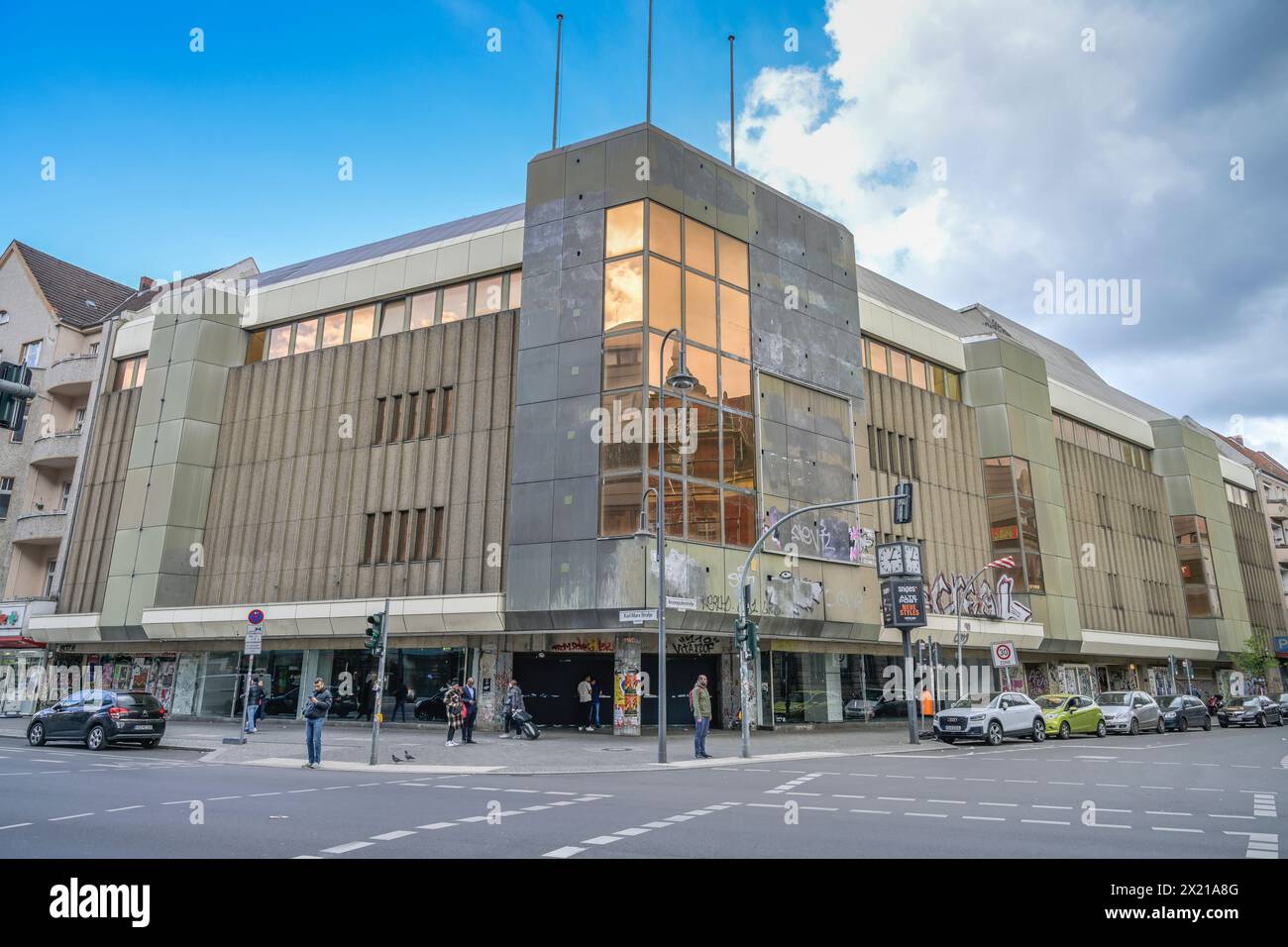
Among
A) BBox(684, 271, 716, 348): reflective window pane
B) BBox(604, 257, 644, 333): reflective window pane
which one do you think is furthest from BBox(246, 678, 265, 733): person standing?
BBox(684, 271, 716, 348): reflective window pane

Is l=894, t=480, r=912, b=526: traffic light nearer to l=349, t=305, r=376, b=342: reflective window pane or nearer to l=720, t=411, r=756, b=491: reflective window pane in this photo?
l=720, t=411, r=756, b=491: reflective window pane

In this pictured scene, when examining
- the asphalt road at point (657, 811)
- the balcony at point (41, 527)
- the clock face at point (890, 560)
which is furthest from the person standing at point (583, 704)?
the balcony at point (41, 527)

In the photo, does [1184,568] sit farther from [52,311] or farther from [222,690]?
[52,311]

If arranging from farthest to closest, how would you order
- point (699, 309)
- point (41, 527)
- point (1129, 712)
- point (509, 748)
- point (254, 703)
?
point (41, 527) < point (1129, 712) < point (699, 309) < point (254, 703) < point (509, 748)

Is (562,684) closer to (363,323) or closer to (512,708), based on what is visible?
(512,708)

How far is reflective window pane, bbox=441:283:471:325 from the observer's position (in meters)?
33.0

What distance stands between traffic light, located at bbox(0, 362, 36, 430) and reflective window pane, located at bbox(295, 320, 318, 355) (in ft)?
84.8

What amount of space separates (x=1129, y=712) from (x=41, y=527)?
47.8 meters

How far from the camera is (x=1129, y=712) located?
104 feet

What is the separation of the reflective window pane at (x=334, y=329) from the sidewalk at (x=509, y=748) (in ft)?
51.9

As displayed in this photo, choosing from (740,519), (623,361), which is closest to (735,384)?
(623,361)

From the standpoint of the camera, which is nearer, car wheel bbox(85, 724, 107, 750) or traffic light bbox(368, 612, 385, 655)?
traffic light bbox(368, 612, 385, 655)

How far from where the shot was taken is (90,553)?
37156 millimetres

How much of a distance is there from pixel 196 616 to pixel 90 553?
7.88m
